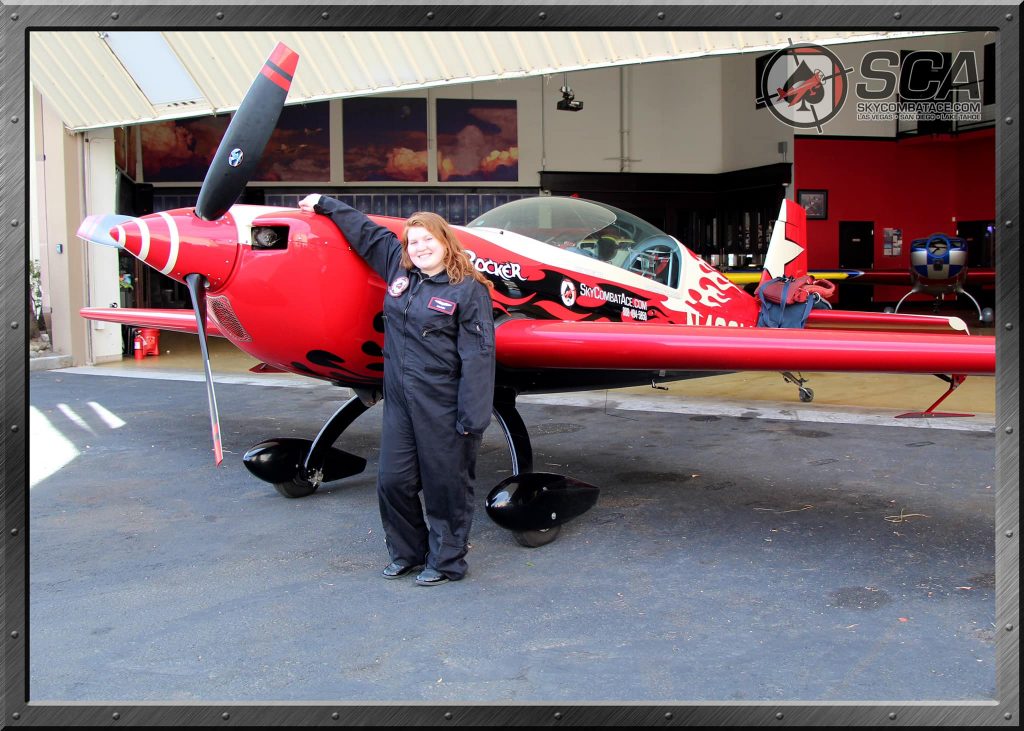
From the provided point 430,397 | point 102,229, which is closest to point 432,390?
point 430,397

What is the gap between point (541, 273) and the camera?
4.84m

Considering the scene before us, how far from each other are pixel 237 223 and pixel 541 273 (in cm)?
167

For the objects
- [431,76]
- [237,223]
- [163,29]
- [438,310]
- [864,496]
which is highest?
[431,76]

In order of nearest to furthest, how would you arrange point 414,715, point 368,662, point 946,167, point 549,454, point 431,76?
point 414,715, point 368,662, point 549,454, point 431,76, point 946,167

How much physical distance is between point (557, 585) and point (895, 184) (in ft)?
70.0

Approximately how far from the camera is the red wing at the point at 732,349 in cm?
382

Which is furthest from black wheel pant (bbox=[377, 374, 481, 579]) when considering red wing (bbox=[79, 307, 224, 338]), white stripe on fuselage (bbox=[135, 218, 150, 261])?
red wing (bbox=[79, 307, 224, 338])

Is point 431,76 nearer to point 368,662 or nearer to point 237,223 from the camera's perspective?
point 237,223

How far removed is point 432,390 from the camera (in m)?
3.66

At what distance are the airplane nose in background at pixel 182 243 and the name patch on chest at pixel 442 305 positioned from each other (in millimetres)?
1009

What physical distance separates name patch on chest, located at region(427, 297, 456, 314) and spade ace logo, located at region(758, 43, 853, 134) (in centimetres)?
1745

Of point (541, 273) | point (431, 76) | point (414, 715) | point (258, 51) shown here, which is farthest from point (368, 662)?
point (258, 51)

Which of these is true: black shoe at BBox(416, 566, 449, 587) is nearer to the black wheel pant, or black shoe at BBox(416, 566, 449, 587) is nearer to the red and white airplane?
the black wheel pant

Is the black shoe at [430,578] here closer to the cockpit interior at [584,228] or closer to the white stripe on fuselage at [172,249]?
the white stripe on fuselage at [172,249]
